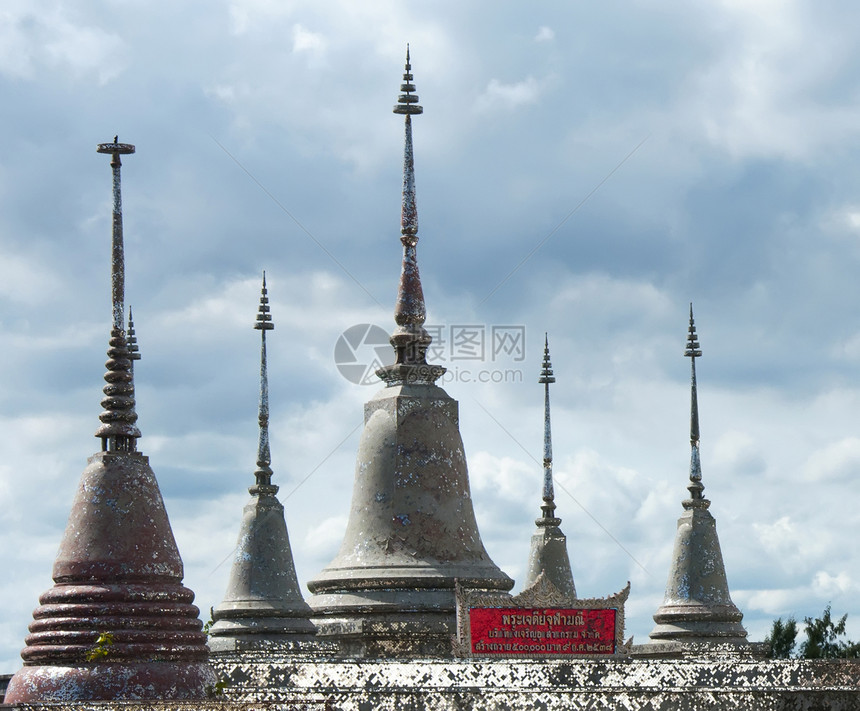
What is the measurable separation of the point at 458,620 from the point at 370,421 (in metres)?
4.95

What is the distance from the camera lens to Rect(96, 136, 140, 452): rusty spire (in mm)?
18953

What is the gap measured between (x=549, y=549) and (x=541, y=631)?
11.8 m

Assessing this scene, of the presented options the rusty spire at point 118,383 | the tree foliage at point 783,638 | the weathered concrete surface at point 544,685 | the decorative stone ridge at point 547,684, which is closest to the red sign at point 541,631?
the decorative stone ridge at point 547,684

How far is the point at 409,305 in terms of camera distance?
89.5ft

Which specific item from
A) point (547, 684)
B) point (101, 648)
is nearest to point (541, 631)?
point (547, 684)

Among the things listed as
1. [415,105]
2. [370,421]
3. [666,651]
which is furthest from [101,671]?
[666,651]

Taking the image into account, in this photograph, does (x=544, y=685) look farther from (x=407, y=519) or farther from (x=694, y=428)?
(x=694, y=428)

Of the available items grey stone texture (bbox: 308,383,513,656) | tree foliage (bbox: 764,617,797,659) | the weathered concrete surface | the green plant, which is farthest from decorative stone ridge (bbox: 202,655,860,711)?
tree foliage (bbox: 764,617,797,659)

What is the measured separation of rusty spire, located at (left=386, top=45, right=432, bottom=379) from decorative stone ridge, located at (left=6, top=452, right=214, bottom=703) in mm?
8695

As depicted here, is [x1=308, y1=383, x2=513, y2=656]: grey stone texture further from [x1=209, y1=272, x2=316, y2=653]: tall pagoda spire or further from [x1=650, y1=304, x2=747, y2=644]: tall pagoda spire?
[x1=650, y1=304, x2=747, y2=644]: tall pagoda spire

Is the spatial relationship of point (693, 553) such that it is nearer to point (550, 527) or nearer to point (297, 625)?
point (550, 527)

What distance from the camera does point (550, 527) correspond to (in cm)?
3616

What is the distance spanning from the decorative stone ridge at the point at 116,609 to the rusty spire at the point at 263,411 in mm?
12319

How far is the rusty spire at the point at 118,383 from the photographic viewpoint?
746 inches
